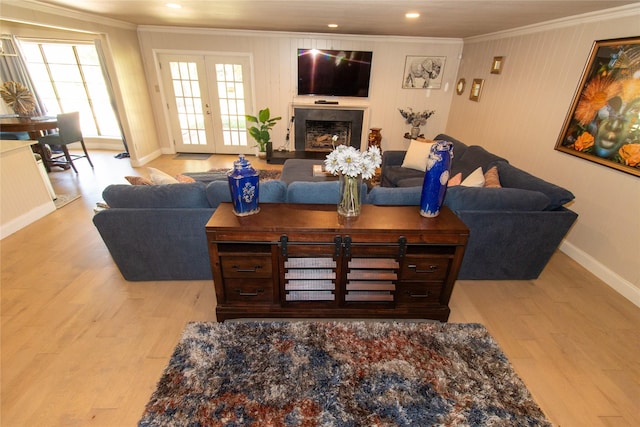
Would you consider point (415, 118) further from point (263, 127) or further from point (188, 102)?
point (188, 102)

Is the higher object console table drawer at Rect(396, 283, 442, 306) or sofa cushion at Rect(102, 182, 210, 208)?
sofa cushion at Rect(102, 182, 210, 208)

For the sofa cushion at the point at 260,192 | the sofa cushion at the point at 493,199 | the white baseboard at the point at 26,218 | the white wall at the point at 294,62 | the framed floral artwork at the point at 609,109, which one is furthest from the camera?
the white wall at the point at 294,62

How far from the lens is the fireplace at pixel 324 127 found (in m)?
5.57

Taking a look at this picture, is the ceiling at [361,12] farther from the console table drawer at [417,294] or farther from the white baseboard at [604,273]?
the console table drawer at [417,294]

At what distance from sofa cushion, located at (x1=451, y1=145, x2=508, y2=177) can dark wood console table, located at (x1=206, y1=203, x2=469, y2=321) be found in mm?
1675

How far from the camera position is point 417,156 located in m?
3.93

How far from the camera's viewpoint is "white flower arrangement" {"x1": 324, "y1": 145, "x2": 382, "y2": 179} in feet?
5.81

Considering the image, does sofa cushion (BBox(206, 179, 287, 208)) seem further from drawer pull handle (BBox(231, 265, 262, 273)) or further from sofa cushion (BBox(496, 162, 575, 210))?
sofa cushion (BBox(496, 162, 575, 210))

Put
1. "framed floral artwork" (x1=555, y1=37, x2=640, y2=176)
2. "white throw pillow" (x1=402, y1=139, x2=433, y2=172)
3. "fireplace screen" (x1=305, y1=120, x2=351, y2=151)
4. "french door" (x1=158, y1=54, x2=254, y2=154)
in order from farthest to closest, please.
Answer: "fireplace screen" (x1=305, y1=120, x2=351, y2=151) < "french door" (x1=158, y1=54, x2=254, y2=154) < "white throw pillow" (x1=402, y1=139, x2=433, y2=172) < "framed floral artwork" (x1=555, y1=37, x2=640, y2=176)

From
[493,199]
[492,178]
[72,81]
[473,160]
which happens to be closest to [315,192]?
[493,199]

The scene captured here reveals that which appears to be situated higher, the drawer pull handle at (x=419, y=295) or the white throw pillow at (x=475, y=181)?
the white throw pillow at (x=475, y=181)

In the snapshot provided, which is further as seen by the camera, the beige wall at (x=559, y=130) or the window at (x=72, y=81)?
the window at (x=72, y=81)

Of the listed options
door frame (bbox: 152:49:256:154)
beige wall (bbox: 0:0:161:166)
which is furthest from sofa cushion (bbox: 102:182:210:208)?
door frame (bbox: 152:49:256:154)

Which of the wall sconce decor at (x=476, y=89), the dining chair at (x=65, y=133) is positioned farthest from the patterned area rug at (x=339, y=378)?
the dining chair at (x=65, y=133)
